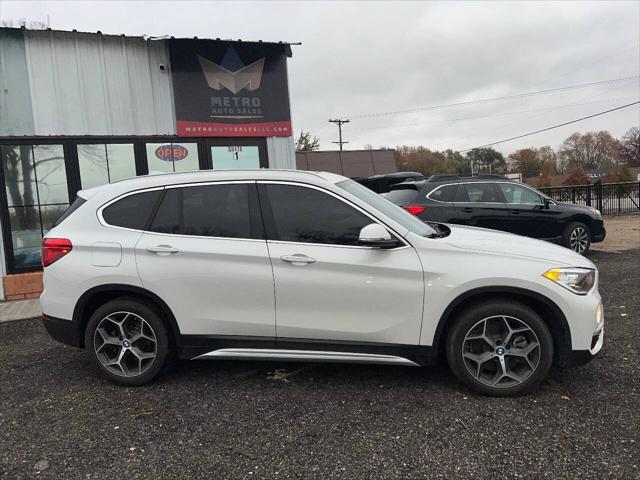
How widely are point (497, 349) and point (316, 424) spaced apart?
4.51 ft

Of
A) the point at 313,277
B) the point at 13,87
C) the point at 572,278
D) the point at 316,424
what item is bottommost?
the point at 316,424

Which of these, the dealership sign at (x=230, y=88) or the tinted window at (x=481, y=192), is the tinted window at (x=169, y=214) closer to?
the dealership sign at (x=230, y=88)

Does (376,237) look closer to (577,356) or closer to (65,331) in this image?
(577,356)

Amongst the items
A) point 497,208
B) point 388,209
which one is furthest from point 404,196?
point 388,209

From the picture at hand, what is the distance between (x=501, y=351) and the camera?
3.37 m

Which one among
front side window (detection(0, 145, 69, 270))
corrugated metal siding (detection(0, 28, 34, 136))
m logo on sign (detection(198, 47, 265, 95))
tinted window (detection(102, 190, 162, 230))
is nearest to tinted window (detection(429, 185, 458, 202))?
m logo on sign (detection(198, 47, 265, 95))

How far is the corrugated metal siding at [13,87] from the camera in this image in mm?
7289

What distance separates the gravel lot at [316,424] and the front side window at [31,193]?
164 inches

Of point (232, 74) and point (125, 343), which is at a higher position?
point (232, 74)

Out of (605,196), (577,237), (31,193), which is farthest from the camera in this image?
(605,196)

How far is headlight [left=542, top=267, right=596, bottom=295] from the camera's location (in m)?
3.31

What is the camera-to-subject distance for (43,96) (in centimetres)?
752

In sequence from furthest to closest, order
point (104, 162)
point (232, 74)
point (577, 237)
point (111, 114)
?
point (577, 237)
point (232, 74)
point (104, 162)
point (111, 114)

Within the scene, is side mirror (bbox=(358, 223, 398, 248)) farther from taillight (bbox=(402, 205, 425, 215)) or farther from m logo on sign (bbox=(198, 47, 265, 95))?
m logo on sign (bbox=(198, 47, 265, 95))
